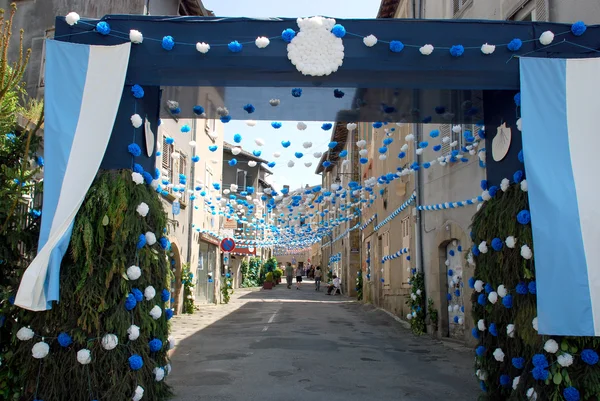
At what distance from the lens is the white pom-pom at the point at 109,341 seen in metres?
5.33

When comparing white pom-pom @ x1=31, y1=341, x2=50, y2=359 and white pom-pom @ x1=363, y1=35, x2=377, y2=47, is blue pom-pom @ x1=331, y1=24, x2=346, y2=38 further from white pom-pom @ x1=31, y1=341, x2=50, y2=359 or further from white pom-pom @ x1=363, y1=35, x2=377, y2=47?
white pom-pom @ x1=31, y1=341, x2=50, y2=359

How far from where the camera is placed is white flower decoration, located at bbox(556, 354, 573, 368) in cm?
506

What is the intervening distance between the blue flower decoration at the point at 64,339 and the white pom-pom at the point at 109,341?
331 millimetres

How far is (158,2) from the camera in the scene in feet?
46.3

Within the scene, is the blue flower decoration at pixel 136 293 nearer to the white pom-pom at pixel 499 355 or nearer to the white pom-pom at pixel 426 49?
the white pom-pom at pixel 499 355

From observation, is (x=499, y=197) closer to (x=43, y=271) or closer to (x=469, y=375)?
(x=469, y=375)

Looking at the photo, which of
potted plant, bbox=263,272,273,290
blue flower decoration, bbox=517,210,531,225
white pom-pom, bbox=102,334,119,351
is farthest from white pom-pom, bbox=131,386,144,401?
potted plant, bbox=263,272,273,290

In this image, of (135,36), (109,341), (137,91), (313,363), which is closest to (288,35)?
(135,36)

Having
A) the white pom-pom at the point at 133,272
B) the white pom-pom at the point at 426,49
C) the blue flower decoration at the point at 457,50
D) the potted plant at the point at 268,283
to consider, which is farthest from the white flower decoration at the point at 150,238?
the potted plant at the point at 268,283

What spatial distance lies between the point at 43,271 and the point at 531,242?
4730 millimetres

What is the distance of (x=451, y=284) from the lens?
41.3ft

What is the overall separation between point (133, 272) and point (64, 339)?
0.90 m

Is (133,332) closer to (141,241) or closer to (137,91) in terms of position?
(141,241)

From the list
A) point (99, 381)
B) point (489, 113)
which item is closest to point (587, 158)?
point (489, 113)
